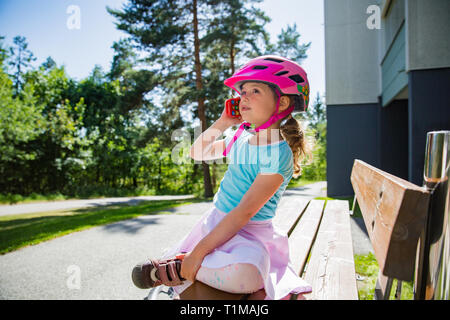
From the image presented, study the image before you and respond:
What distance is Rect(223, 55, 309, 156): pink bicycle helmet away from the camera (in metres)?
1.53

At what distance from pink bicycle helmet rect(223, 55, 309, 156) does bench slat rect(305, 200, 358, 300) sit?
0.87 meters

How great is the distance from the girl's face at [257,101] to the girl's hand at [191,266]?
77cm

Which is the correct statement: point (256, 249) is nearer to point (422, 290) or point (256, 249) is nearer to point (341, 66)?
point (422, 290)

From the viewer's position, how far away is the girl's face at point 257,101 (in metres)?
1.57

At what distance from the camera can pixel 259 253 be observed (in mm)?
1260

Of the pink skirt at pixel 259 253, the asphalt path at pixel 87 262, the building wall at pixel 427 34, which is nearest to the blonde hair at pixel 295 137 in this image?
the pink skirt at pixel 259 253

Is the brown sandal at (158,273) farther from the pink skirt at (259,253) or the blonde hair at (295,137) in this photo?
the blonde hair at (295,137)

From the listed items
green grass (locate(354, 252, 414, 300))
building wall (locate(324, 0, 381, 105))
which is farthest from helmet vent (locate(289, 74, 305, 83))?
building wall (locate(324, 0, 381, 105))

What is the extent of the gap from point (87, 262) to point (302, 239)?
122 inches

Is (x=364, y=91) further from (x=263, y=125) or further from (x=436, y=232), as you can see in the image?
(x=436, y=232)

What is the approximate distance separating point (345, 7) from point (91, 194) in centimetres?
1896

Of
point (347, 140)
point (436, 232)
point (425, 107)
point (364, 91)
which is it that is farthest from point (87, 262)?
point (364, 91)

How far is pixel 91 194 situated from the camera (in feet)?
67.6

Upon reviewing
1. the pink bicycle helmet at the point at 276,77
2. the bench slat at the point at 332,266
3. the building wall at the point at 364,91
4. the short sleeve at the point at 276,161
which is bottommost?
the bench slat at the point at 332,266
